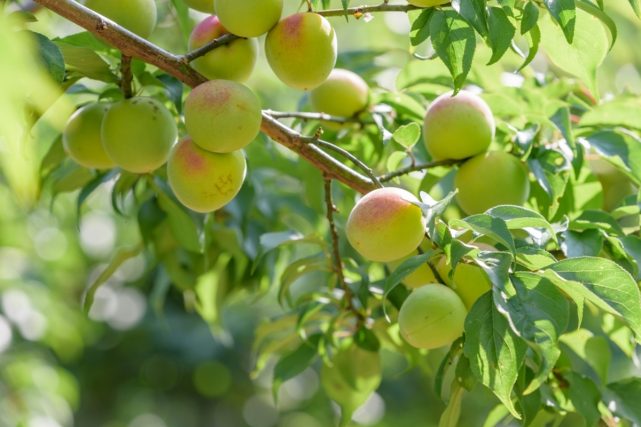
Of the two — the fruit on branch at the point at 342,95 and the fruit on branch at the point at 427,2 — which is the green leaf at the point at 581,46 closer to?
the fruit on branch at the point at 427,2

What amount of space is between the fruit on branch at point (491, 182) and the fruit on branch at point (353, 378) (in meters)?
0.28

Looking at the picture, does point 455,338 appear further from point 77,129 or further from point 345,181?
point 77,129

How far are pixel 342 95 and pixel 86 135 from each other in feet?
1.31

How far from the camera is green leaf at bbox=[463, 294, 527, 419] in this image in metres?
0.90

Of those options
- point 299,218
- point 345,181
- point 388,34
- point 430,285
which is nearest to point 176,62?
point 345,181

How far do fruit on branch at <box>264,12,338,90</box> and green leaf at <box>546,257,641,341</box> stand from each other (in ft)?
1.19

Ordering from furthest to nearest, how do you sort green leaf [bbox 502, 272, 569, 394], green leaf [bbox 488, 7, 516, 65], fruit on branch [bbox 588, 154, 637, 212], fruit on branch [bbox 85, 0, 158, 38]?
1. fruit on branch [bbox 588, 154, 637, 212]
2. fruit on branch [bbox 85, 0, 158, 38]
3. green leaf [bbox 488, 7, 516, 65]
4. green leaf [bbox 502, 272, 569, 394]

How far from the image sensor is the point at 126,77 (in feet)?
3.79

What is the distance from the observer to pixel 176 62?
108 cm

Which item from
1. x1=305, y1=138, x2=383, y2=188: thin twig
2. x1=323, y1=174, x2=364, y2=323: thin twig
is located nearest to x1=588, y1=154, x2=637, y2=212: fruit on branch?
x1=323, y1=174, x2=364, y2=323: thin twig

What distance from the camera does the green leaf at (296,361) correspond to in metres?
1.35

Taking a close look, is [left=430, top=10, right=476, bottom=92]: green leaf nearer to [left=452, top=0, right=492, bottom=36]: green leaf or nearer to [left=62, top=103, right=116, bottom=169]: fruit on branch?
[left=452, top=0, right=492, bottom=36]: green leaf

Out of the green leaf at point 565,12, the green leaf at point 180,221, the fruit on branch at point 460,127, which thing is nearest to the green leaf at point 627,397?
the fruit on branch at point 460,127

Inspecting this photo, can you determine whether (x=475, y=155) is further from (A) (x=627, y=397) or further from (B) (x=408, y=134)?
(A) (x=627, y=397)
